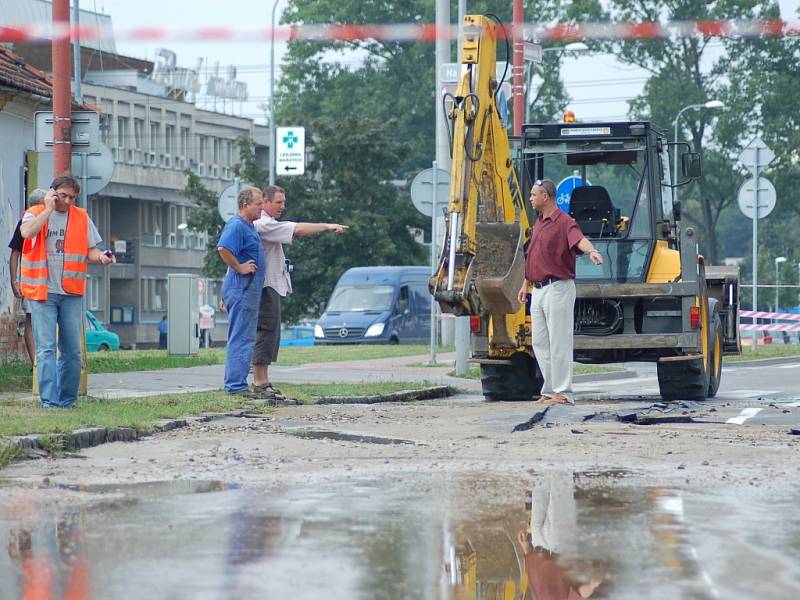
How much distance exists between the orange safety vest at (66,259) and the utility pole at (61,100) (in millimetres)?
1035

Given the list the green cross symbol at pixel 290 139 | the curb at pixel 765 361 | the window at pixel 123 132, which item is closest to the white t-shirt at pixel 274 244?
the curb at pixel 765 361

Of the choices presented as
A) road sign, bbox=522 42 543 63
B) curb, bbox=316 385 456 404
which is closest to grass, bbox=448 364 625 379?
curb, bbox=316 385 456 404

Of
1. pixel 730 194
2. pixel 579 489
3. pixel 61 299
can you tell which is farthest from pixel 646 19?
pixel 579 489

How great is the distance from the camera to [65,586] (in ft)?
18.5

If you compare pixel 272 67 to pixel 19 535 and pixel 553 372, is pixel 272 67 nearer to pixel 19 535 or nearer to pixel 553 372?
pixel 553 372

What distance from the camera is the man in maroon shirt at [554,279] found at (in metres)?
15.1

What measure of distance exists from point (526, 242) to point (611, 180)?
149cm

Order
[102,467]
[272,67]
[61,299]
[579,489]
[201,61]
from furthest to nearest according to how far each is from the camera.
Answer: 1. [201,61]
2. [272,67]
3. [61,299]
4. [102,467]
5. [579,489]

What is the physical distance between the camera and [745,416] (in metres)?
13.5

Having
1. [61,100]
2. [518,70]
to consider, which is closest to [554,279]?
[61,100]

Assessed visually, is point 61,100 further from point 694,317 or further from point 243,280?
point 694,317

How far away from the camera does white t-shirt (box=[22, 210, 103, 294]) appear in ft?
45.9

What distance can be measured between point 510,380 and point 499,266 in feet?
4.62

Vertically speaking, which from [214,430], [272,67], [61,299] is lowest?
[214,430]
